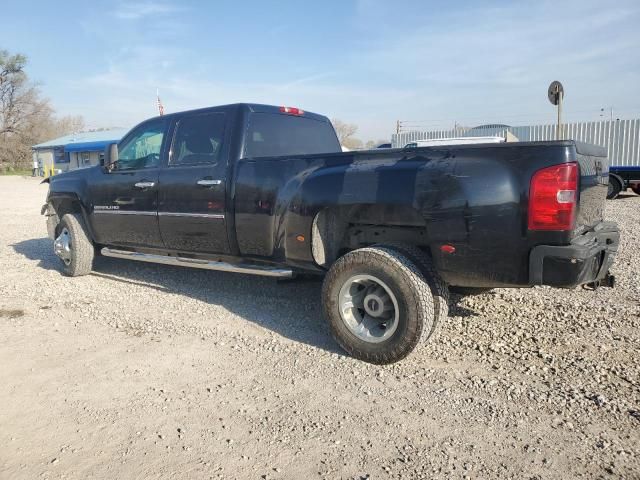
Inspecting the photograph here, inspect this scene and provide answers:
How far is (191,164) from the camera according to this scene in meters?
5.18

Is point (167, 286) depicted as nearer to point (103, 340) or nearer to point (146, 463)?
point (103, 340)

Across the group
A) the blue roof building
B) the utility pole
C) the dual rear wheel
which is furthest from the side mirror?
the blue roof building

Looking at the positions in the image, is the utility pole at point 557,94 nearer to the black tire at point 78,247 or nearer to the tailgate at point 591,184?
the tailgate at point 591,184

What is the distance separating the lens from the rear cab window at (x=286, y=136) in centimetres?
505

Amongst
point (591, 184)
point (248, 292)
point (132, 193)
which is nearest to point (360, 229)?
point (591, 184)

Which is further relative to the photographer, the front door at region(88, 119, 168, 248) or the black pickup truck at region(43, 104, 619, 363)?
the front door at region(88, 119, 168, 248)

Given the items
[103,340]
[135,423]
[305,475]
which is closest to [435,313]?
[305,475]

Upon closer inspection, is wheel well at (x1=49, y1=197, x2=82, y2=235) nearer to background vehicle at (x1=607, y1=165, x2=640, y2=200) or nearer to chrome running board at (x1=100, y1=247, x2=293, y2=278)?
chrome running board at (x1=100, y1=247, x2=293, y2=278)

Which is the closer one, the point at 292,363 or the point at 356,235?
the point at 292,363

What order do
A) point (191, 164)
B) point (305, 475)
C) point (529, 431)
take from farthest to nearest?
point (191, 164) → point (529, 431) → point (305, 475)

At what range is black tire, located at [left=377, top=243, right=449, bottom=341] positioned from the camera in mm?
3674

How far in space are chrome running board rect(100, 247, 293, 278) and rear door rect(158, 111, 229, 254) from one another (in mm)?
125

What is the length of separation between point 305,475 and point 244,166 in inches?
115

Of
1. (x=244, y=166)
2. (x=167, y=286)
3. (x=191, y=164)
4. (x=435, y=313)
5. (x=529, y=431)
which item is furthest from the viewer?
(x=167, y=286)
